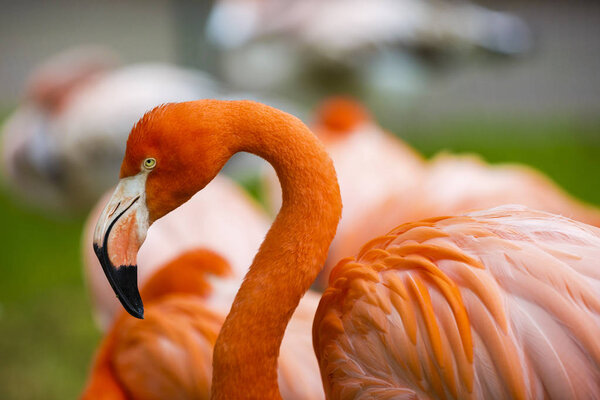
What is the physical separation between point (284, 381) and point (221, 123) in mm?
632

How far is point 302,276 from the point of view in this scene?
1.33 metres

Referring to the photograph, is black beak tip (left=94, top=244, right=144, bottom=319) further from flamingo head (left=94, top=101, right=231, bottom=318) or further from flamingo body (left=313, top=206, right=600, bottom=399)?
flamingo body (left=313, top=206, right=600, bottom=399)

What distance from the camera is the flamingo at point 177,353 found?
5.21 feet

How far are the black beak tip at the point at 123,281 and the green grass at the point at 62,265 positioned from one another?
5.23ft

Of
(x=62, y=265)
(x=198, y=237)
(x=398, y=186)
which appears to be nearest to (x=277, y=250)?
(x=198, y=237)

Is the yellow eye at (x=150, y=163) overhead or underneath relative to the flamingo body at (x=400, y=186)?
overhead

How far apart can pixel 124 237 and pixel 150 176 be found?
0.12 metres

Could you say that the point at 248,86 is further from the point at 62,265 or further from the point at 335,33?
the point at 62,265

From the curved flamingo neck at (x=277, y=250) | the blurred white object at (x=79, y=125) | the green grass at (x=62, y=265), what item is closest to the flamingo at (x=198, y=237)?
the green grass at (x=62, y=265)

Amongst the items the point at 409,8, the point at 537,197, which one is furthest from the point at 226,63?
the point at 537,197

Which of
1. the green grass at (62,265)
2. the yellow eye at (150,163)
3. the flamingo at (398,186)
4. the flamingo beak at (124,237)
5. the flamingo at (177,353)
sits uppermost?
the yellow eye at (150,163)

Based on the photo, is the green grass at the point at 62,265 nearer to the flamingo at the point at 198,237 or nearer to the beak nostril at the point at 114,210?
the flamingo at the point at 198,237

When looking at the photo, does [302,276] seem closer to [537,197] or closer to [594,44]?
[537,197]

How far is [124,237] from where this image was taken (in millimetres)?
1249
